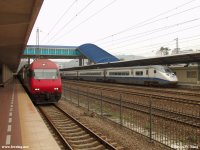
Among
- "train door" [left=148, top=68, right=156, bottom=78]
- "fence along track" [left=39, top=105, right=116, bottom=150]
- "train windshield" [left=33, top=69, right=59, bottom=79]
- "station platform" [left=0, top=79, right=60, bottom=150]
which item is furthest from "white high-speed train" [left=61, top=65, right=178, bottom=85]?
"station platform" [left=0, top=79, right=60, bottom=150]

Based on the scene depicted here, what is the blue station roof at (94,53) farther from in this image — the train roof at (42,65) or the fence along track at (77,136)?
the fence along track at (77,136)

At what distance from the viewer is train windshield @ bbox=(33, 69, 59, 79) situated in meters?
21.0

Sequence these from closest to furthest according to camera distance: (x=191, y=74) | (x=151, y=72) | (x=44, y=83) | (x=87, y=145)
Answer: (x=87, y=145), (x=44, y=83), (x=151, y=72), (x=191, y=74)

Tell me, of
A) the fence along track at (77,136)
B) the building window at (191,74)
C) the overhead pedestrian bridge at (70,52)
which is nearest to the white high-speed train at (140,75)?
the building window at (191,74)

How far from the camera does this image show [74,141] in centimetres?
1045

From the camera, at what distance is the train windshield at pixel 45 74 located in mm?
21000

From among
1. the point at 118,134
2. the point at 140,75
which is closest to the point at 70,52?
the point at 140,75

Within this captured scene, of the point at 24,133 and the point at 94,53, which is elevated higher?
the point at 94,53

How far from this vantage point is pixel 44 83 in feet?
68.2

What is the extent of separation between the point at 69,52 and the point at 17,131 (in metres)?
77.0

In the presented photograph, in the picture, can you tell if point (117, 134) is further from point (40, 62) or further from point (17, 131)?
point (40, 62)

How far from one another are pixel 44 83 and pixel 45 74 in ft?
2.51

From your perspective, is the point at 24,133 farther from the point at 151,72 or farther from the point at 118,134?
the point at 151,72

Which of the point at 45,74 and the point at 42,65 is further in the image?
the point at 42,65
